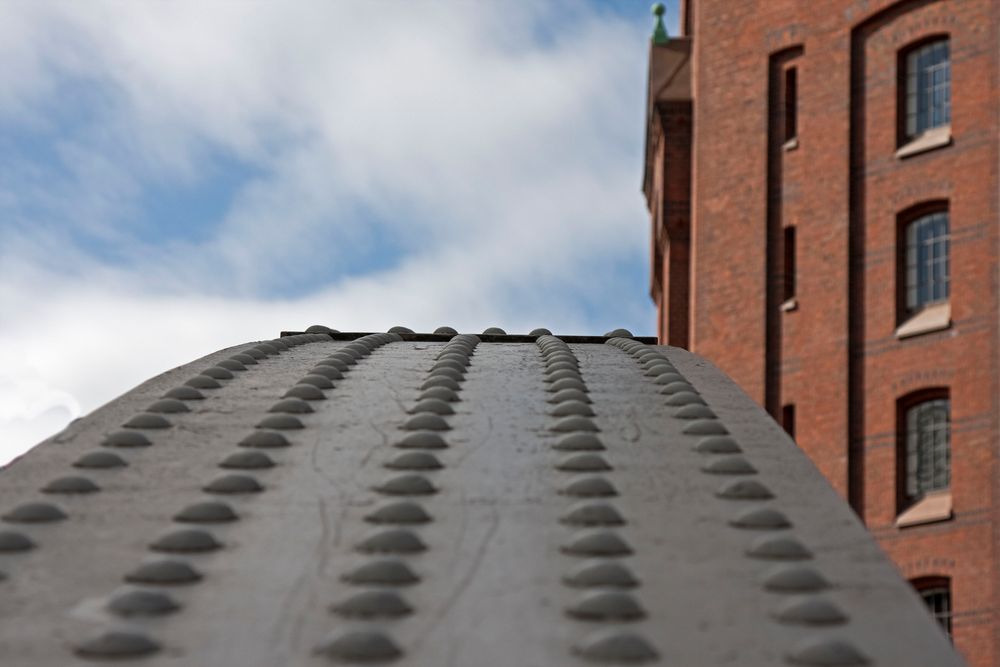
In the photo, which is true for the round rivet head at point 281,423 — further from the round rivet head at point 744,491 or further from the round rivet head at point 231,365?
the round rivet head at point 744,491

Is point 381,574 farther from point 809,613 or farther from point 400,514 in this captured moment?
point 809,613

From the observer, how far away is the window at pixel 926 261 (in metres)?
24.8

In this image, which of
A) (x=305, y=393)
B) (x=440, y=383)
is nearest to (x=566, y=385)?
(x=440, y=383)

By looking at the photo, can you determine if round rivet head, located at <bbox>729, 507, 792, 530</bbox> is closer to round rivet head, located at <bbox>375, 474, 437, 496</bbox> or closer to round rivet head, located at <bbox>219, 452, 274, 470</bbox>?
round rivet head, located at <bbox>375, 474, 437, 496</bbox>

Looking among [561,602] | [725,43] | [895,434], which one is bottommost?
[561,602]

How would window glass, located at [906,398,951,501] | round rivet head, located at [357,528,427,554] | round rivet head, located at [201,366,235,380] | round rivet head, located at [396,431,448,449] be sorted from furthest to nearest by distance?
window glass, located at [906,398,951,501]
round rivet head, located at [201,366,235,380]
round rivet head, located at [396,431,448,449]
round rivet head, located at [357,528,427,554]

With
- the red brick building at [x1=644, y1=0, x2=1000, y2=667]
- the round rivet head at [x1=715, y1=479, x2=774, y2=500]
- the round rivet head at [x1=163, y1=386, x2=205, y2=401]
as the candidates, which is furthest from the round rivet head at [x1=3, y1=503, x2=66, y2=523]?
the red brick building at [x1=644, y1=0, x2=1000, y2=667]

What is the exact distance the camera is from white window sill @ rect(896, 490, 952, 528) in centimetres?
2344

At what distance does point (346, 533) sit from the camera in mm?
3895

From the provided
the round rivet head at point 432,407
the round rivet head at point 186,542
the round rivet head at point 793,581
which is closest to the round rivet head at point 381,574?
the round rivet head at point 186,542

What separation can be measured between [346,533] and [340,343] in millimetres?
3219

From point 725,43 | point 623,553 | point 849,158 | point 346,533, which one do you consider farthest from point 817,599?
point 725,43

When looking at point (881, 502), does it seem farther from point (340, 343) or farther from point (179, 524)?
point (179, 524)

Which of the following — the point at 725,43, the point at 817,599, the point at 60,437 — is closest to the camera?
the point at 817,599
